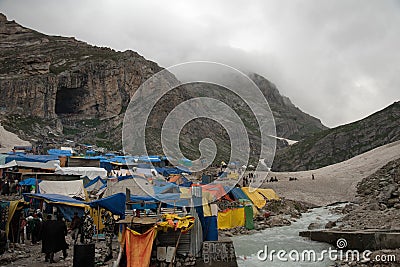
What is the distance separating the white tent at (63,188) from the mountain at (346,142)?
7332 centimetres

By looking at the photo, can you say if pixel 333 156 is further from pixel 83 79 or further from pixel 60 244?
pixel 60 244

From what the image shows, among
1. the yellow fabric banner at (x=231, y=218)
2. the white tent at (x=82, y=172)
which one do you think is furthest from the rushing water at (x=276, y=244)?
the white tent at (x=82, y=172)

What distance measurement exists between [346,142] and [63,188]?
8366cm

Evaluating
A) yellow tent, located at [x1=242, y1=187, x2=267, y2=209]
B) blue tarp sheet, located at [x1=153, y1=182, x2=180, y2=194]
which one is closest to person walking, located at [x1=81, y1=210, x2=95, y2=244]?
blue tarp sheet, located at [x1=153, y1=182, x2=180, y2=194]

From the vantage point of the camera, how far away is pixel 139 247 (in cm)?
982

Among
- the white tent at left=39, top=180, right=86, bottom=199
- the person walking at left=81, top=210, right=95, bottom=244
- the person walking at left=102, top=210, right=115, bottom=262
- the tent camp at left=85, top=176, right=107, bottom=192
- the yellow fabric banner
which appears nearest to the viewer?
the person walking at left=102, top=210, right=115, bottom=262

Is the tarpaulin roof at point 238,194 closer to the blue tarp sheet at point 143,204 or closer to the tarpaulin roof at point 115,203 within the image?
the blue tarp sheet at point 143,204

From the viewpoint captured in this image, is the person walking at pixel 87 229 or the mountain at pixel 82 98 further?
the mountain at pixel 82 98

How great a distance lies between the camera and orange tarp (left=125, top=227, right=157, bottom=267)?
9.74 metres

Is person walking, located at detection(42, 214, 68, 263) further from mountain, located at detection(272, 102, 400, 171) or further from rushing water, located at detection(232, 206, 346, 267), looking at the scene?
mountain, located at detection(272, 102, 400, 171)

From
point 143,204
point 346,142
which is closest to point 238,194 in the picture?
point 143,204

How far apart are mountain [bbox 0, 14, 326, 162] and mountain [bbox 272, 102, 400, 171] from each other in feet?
52.6

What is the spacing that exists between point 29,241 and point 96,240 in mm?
2272

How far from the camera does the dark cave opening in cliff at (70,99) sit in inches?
3214
